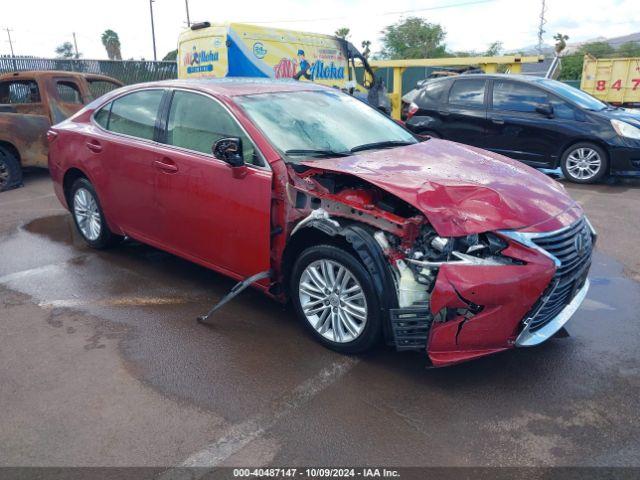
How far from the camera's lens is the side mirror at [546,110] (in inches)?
320

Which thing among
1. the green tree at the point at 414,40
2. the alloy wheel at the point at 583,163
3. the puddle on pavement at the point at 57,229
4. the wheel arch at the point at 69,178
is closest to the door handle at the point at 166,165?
the wheel arch at the point at 69,178

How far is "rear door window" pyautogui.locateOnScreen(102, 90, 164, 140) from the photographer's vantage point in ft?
14.7

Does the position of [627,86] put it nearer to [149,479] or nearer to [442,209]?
[442,209]

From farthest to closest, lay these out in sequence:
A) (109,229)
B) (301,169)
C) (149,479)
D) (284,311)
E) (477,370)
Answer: (109,229), (284,311), (301,169), (477,370), (149,479)

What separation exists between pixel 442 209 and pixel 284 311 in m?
1.66

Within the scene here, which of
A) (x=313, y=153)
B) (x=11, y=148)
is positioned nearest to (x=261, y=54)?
(x=11, y=148)

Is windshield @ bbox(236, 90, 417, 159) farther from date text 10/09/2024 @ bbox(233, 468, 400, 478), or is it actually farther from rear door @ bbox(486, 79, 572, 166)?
rear door @ bbox(486, 79, 572, 166)

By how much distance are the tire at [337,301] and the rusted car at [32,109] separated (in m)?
6.80

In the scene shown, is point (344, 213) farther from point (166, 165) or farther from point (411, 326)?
point (166, 165)

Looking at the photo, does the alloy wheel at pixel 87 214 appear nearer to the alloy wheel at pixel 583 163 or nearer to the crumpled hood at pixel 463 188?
the crumpled hood at pixel 463 188

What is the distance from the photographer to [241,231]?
12.3 ft

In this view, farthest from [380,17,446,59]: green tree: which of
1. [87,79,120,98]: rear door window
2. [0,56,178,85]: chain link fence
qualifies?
[87,79,120,98]: rear door window

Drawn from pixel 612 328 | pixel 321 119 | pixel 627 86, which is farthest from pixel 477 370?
pixel 627 86

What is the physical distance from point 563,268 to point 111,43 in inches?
2596
